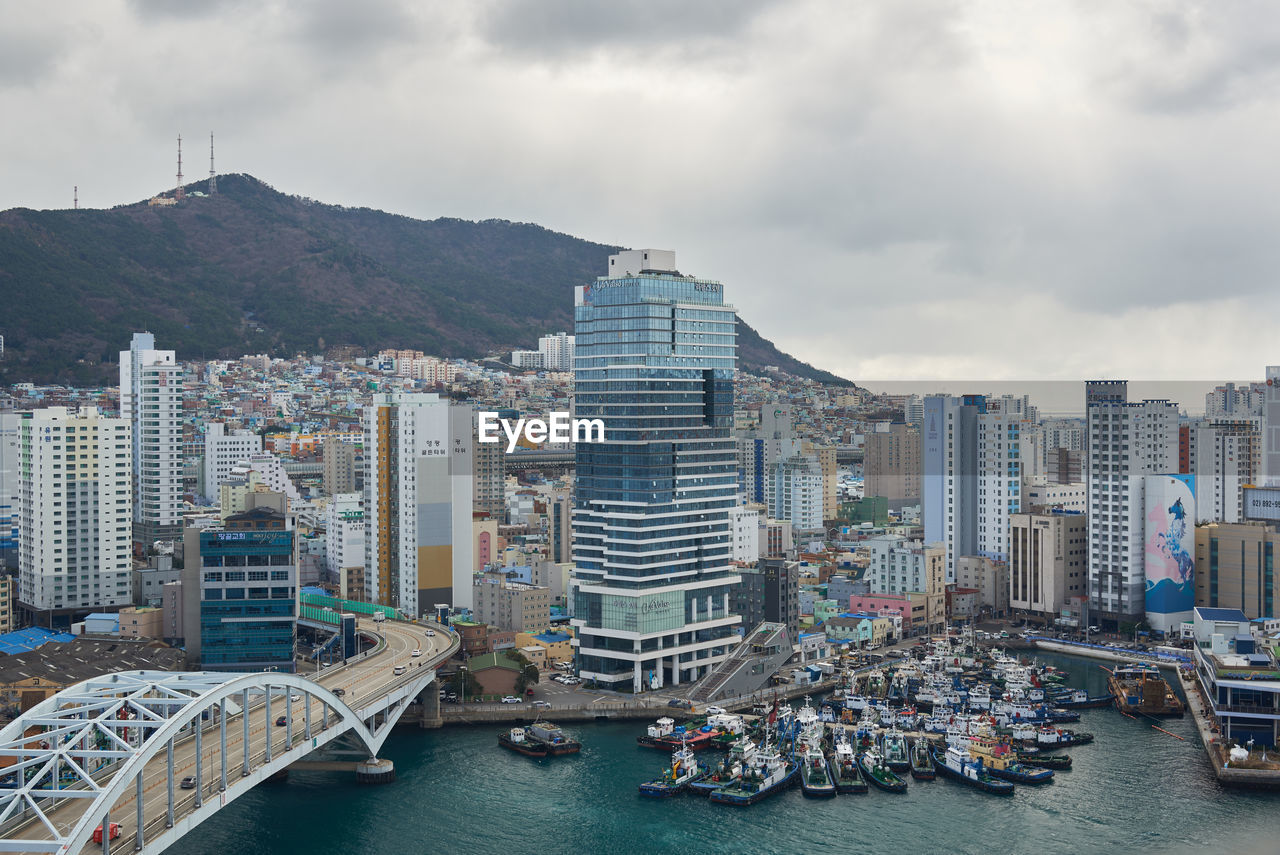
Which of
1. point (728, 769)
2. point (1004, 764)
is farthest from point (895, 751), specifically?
point (728, 769)

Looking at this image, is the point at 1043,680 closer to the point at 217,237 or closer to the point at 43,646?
the point at 43,646

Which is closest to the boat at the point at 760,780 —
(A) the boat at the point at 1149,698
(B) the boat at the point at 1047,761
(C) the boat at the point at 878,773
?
(C) the boat at the point at 878,773

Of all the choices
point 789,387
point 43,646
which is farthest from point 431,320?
point 43,646

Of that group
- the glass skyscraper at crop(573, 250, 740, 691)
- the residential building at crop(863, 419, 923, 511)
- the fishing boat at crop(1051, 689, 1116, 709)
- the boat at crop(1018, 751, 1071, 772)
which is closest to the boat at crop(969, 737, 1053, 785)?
the boat at crop(1018, 751, 1071, 772)

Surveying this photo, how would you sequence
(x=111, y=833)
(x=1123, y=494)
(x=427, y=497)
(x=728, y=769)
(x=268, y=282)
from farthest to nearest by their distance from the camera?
(x=268, y=282) → (x=1123, y=494) → (x=427, y=497) → (x=728, y=769) → (x=111, y=833)

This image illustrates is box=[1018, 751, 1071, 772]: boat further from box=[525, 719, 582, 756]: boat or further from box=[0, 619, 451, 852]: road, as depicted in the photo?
box=[0, 619, 451, 852]: road

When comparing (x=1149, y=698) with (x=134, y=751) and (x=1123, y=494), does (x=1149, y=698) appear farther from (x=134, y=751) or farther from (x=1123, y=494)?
(x=134, y=751)
